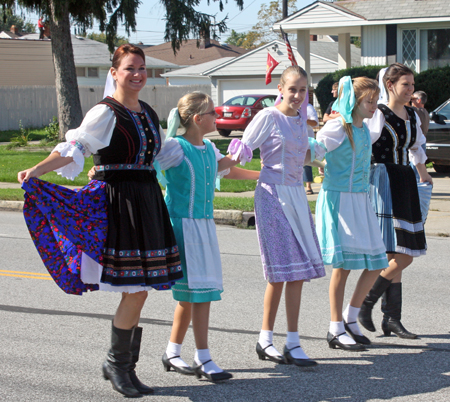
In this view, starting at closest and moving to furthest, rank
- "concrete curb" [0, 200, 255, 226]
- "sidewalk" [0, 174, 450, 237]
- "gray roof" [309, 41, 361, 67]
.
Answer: "sidewalk" [0, 174, 450, 237]
"concrete curb" [0, 200, 255, 226]
"gray roof" [309, 41, 361, 67]

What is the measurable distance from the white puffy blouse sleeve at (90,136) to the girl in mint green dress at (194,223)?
18.4 inches

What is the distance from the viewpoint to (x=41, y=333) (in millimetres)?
5129

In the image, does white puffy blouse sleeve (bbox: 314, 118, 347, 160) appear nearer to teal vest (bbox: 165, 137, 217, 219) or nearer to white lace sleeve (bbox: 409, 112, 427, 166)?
white lace sleeve (bbox: 409, 112, 427, 166)

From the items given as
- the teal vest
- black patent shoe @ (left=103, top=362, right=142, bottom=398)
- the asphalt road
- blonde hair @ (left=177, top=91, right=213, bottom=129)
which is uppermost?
blonde hair @ (left=177, top=91, right=213, bottom=129)

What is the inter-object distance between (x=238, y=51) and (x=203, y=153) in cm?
5914

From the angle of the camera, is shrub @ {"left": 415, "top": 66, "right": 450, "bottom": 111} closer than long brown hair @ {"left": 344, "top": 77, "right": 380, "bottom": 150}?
No

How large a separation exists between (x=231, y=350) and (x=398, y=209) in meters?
1.68

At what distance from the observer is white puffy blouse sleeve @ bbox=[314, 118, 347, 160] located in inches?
190

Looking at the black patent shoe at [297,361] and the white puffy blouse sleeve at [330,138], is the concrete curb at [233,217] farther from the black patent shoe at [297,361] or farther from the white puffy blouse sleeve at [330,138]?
the black patent shoe at [297,361]

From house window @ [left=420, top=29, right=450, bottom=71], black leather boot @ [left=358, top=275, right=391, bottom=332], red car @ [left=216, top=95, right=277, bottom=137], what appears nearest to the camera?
black leather boot @ [left=358, top=275, right=391, bottom=332]

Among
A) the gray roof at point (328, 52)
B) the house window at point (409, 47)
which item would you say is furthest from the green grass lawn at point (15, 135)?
the gray roof at point (328, 52)

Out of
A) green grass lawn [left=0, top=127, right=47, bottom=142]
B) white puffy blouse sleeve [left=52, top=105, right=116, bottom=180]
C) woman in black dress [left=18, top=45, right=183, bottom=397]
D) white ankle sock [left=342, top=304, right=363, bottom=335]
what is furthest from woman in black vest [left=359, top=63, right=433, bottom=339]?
green grass lawn [left=0, top=127, right=47, bottom=142]

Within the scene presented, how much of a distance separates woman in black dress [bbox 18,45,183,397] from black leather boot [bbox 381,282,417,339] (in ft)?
6.55

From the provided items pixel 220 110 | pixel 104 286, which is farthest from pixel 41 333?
pixel 220 110
